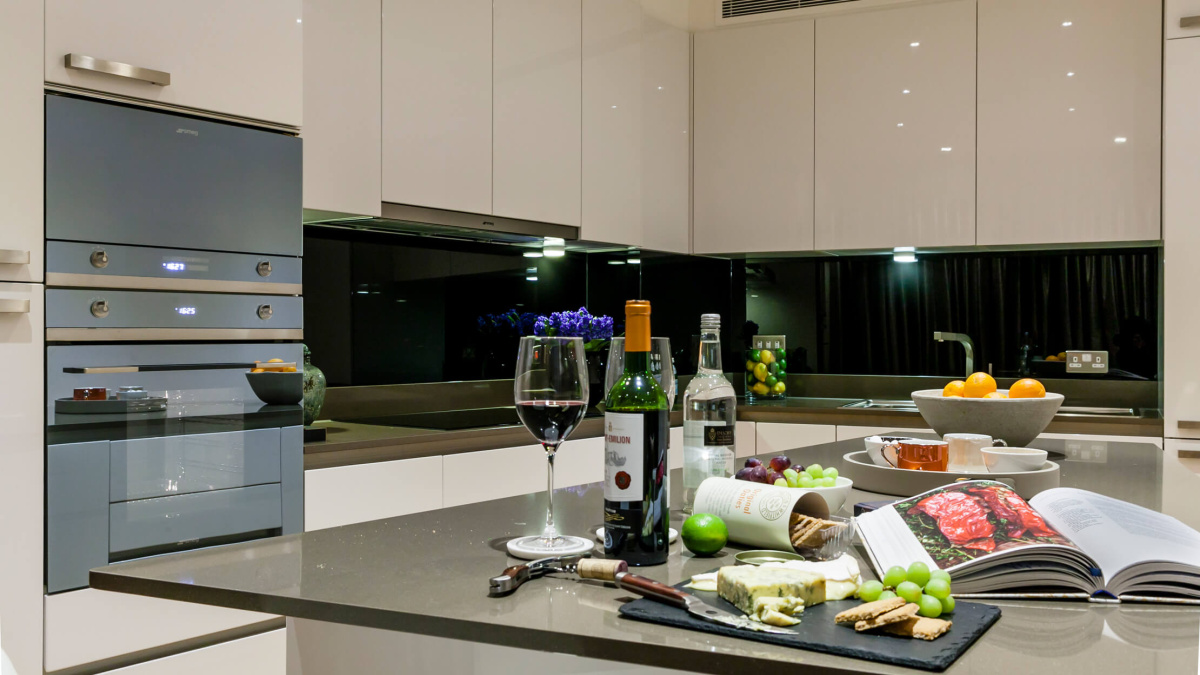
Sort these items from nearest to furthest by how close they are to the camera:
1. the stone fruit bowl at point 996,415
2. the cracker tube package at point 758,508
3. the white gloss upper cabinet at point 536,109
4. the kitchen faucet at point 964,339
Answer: the cracker tube package at point 758,508 → the stone fruit bowl at point 996,415 → the white gloss upper cabinet at point 536,109 → the kitchen faucet at point 964,339

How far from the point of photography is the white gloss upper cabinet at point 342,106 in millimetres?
2637

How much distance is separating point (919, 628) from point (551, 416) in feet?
1.43

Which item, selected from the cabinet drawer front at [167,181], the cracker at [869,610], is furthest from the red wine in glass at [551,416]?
the cabinet drawer front at [167,181]

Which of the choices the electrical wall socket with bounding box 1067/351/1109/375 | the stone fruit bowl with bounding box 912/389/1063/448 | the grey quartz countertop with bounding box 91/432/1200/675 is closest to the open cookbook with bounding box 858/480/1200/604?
the grey quartz countertop with bounding box 91/432/1200/675

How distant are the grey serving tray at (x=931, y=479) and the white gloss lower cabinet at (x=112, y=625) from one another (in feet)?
4.44

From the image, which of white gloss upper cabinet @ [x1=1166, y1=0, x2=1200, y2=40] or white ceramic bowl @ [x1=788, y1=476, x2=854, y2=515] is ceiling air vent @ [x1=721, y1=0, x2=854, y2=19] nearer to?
white gloss upper cabinet @ [x1=1166, y1=0, x2=1200, y2=40]

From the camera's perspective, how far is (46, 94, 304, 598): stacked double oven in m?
1.97

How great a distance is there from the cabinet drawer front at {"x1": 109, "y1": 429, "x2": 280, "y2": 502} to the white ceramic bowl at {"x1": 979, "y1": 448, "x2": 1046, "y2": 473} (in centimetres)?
162

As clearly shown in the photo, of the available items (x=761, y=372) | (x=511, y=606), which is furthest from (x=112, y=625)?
(x=761, y=372)

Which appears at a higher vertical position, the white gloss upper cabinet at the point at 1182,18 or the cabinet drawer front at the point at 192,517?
the white gloss upper cabinet at the point at 1182,18

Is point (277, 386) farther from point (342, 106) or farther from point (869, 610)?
point (869, 610)

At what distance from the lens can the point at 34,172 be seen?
1926mm

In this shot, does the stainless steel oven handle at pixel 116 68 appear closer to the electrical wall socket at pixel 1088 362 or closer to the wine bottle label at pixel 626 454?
the wine bottle label at pixel 626 454

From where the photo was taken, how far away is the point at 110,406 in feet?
6.64
